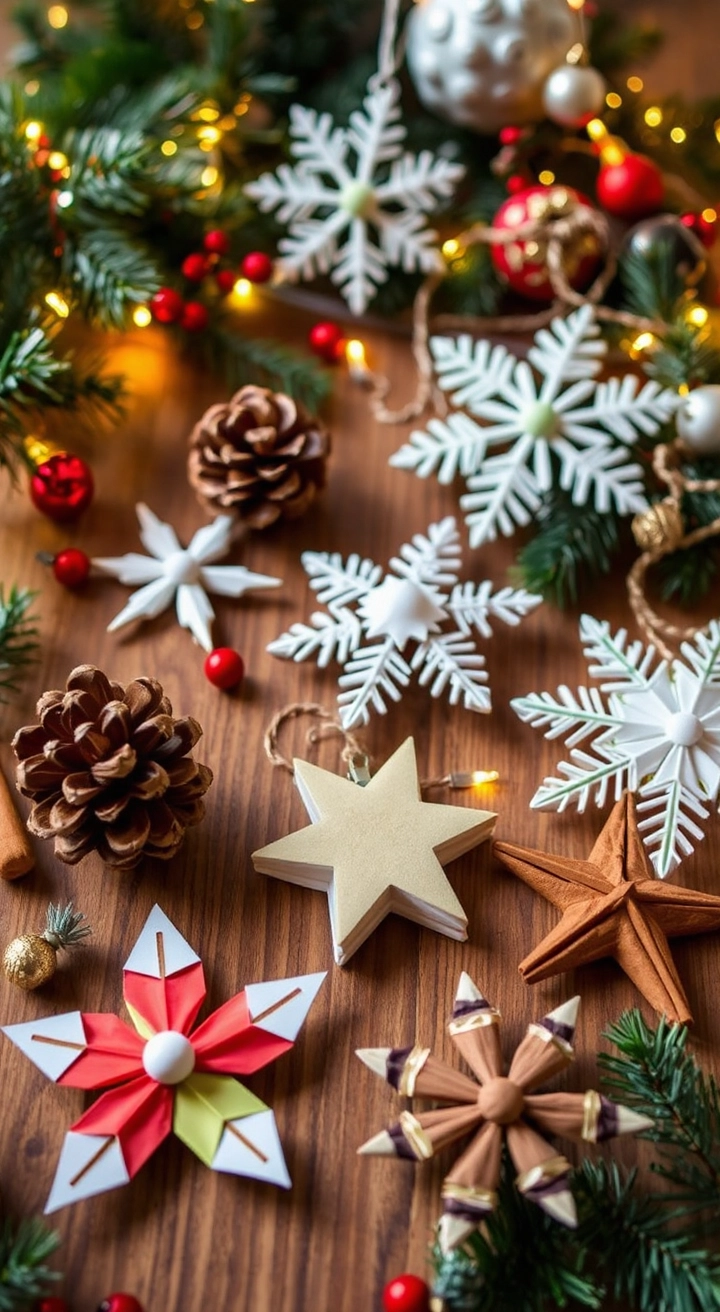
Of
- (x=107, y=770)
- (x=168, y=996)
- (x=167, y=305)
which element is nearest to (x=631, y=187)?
(x=167, y=305)

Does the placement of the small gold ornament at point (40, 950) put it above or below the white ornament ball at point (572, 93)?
below

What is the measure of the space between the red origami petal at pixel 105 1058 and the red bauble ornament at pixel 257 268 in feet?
2.52

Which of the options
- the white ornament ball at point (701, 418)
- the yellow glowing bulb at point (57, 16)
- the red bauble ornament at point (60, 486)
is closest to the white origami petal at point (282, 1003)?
the red bauble ornament at point (60, 486)

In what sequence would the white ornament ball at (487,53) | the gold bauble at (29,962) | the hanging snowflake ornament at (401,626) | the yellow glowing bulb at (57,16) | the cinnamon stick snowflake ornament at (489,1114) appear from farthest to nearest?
the yellow glowing bulb at (57,16) → the white ornament ball at (487,53) → the hanging snowflake ornament at (401,626) → the gold bauble at (29,962) → the cinnamon stick snowflake ornament at (489,1114)

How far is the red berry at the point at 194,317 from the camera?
114cm

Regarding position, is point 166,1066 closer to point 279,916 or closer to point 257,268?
point 279,916

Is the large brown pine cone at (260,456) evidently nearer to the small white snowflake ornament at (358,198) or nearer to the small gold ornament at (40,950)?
the small white snowflake ornament at (358,198)

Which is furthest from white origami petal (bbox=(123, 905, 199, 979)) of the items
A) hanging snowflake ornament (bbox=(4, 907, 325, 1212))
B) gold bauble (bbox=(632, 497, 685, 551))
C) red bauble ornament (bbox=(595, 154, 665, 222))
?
red bauble ornament (bbox=(595, 154, 665, 222))

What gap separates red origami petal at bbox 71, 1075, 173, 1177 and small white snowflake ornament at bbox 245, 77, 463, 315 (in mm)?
766

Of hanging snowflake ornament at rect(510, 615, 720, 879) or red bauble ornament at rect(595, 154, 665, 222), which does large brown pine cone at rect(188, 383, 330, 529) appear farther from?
red bauble ornament at rect(595, 154, 665, 222)

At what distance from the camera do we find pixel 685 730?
90cm

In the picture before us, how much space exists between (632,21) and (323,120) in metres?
0.52

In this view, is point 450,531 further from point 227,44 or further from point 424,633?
point 227,44

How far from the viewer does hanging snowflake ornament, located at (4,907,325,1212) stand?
2.55ft
